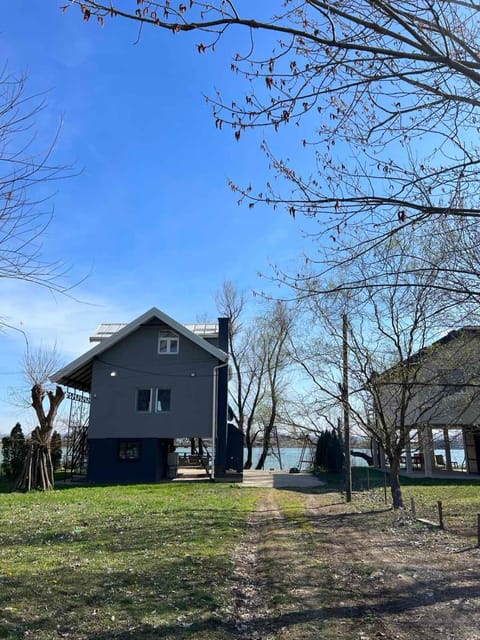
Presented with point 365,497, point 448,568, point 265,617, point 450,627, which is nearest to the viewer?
point 450,627

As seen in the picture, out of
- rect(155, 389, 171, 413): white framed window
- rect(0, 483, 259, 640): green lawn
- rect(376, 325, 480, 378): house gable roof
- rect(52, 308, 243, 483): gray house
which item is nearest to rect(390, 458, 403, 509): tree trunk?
rect(376, 325, 480, 378): house gable roof

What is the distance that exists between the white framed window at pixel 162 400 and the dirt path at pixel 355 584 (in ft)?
43.4

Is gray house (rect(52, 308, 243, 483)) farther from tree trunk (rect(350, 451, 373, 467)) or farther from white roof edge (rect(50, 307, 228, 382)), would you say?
tree trunk (rect(350, 451, 373, 467))

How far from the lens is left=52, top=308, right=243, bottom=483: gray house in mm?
22234

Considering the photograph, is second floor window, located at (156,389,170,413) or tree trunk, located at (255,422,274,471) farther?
tree trunk, located at (255,422,274,471)

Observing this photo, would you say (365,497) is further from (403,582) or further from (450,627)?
(450,627)

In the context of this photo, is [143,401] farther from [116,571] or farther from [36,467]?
[116,571]

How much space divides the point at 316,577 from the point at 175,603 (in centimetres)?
189

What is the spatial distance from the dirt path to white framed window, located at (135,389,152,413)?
44.2 feet

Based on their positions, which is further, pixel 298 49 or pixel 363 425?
pixel 363 425

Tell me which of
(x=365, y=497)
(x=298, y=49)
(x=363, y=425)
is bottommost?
(x=365, y=497)

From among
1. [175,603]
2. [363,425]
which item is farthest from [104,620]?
[363,425]

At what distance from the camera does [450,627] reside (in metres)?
4.43

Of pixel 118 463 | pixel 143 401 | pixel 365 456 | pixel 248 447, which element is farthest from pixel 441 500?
pixel 248 447
